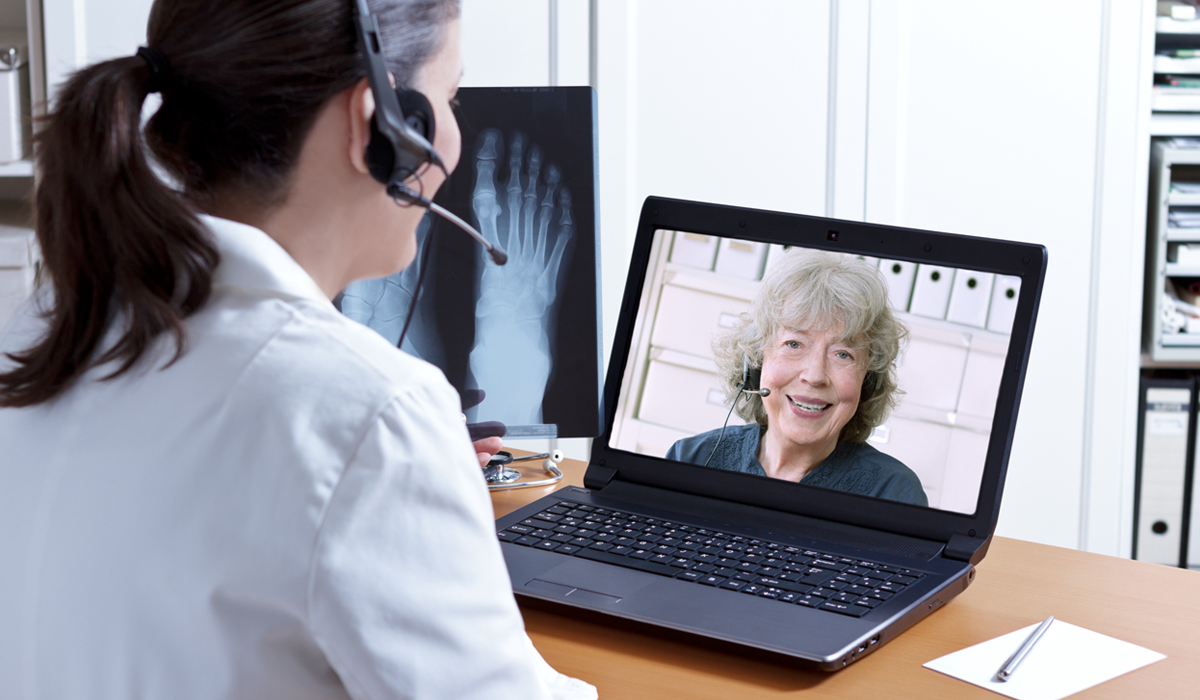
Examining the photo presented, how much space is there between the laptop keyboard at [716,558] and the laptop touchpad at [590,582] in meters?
0.02

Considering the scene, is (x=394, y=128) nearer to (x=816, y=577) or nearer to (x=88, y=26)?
(x=816, y=577)

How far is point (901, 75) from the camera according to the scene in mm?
2191

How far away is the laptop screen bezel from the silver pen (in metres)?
0.11

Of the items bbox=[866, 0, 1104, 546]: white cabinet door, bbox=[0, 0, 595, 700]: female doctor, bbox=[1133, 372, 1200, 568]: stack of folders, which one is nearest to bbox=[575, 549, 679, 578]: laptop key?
bbox=[0, 0, 595, 700]: female doctor

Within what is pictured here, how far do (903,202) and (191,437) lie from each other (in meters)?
1.94

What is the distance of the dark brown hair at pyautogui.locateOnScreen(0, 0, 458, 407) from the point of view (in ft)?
1.85

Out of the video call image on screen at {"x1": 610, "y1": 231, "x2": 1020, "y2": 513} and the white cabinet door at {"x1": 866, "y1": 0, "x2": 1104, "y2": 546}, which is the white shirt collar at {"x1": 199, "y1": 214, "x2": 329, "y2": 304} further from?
the white cabinet door at {"x1": 866, "y1": 0, "x2": 1104, "y2": 546}

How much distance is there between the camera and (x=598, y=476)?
1161 mm

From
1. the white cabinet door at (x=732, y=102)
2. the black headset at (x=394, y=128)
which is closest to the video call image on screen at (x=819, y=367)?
the black headset at (x=394, y=128)

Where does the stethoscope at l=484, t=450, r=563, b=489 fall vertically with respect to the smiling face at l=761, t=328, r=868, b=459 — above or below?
below

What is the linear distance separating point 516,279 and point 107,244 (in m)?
0.70

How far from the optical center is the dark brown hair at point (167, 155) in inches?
22.2

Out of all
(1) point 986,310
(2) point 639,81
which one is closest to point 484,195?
(1) point 986,310

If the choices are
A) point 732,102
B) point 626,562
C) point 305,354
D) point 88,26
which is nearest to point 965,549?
point 626,562
